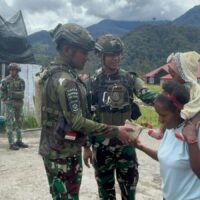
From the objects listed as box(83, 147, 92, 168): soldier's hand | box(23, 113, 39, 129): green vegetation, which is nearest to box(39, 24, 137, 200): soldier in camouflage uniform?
box(83, 147, 92, 168): soldier's hand

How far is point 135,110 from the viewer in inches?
148

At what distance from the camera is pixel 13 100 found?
27.8 feet

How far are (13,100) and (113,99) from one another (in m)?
5.28

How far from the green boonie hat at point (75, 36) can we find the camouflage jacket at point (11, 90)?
221 inches

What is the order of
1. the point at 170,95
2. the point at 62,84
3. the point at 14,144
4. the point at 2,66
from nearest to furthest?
the point at 170,95, the point at 62,84, the point at 14,144, the point at 2,66

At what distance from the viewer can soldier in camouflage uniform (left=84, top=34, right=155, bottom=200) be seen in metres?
3.58

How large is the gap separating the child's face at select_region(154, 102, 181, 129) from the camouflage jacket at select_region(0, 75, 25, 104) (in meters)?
6.55

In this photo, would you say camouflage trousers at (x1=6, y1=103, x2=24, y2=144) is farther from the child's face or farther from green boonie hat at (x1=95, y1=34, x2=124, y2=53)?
the child's face

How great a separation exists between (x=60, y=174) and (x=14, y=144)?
5.50 m

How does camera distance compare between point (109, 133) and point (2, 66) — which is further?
point (2, 66)

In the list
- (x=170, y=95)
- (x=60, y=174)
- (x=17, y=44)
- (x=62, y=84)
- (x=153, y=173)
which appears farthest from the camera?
(x=17, y=44)

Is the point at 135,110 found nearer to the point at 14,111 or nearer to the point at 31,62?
Answer: the point at 14,111

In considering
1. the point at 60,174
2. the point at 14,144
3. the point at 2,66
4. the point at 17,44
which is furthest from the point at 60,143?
the point at 17,44

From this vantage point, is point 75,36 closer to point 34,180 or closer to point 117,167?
point 117,167
